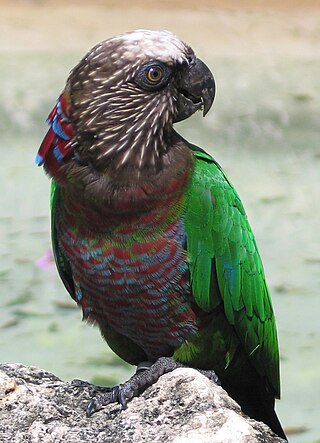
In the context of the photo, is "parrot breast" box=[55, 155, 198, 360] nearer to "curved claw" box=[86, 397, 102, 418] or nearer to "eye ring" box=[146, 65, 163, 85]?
"eye ring" box=[146, 65, 163, 85]

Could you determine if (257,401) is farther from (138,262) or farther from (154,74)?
(154,74)

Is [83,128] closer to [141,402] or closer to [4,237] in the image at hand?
[141,402]

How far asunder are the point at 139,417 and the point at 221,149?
4859 millimetres

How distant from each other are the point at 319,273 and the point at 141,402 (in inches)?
129

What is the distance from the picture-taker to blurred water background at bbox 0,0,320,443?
4.44 m

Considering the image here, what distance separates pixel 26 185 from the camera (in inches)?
240

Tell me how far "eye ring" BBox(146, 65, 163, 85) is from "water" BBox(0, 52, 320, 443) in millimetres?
1962

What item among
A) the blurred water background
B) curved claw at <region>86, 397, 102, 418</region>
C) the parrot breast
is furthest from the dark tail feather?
the blurred water background

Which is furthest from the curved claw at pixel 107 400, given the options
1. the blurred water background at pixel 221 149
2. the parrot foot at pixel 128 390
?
the blurred water background at pixel 221 149

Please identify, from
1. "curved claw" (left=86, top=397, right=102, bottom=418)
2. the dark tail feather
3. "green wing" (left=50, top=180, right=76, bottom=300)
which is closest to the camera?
"curved claw" (left=86, top=397, right=102, bottom=418)

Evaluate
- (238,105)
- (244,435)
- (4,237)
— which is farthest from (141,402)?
(238,105)

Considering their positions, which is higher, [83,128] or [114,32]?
[114,32]

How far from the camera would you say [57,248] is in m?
2.78

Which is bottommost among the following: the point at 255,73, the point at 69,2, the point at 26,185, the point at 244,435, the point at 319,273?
the point at 244,435
